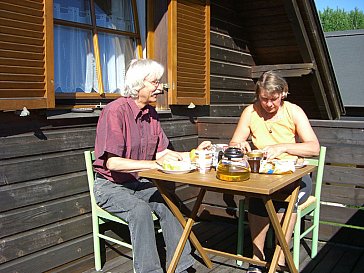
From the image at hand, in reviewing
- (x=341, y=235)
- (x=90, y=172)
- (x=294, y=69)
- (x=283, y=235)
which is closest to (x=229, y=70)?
(x=294, y=69)

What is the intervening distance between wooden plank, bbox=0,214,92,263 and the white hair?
94 centimetres

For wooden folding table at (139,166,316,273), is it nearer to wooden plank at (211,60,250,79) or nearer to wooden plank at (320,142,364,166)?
Result: wooden plank at (320,142,364,166)

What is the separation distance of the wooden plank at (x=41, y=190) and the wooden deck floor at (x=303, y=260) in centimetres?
61

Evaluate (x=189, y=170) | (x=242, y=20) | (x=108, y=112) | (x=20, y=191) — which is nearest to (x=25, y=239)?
(x=20, y=191)

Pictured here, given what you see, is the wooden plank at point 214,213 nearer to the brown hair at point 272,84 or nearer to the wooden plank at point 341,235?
the wooden plank at point 341,235

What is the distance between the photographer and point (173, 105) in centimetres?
380

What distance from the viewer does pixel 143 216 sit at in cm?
252

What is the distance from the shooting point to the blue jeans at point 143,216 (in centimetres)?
247

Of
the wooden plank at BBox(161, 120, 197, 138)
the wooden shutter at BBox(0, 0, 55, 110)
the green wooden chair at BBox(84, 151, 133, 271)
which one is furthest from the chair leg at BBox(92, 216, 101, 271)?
the wooden plank at BBox(161, 120, 197, 138)

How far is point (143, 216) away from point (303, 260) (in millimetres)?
1405

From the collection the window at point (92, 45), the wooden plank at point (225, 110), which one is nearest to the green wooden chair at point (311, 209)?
the window at point (92, 45)

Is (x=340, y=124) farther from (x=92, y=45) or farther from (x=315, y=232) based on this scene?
(x=92, y=45)

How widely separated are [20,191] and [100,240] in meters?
0.81

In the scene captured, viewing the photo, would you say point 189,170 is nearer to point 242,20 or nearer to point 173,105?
point 173,105
